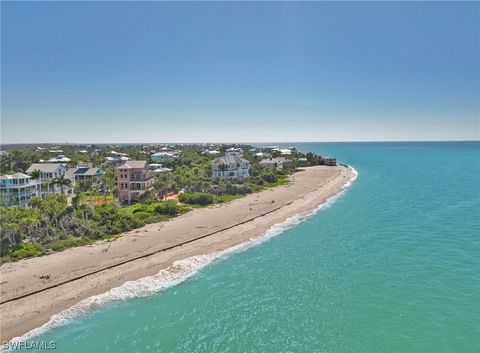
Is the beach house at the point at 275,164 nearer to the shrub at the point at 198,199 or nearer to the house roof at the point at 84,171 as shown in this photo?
the shrub at the point at 198,199

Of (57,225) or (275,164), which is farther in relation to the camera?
(275,164)

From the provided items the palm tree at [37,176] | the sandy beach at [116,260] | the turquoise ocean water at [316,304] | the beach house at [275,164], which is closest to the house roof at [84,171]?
Answer: the palm tree at [37,176]

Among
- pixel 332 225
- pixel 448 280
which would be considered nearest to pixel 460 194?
pixel 332 225

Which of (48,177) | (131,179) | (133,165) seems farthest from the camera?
(48,177)

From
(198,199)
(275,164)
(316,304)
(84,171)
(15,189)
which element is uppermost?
(275,164)

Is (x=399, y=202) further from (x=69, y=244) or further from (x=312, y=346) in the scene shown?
(x=69, y=244)

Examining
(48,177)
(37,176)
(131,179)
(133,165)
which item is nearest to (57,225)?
(131,179)

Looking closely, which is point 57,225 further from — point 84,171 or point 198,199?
point 84,171
